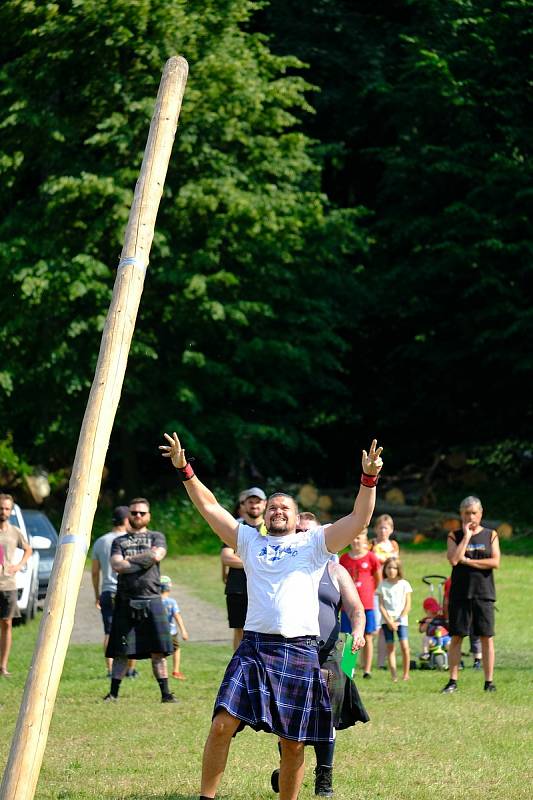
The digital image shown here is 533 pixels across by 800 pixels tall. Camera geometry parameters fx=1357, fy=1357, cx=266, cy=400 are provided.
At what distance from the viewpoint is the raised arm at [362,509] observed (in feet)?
21.2

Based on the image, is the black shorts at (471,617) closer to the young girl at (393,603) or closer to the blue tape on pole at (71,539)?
the young girl at (393,603)

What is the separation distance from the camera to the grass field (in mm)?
7934

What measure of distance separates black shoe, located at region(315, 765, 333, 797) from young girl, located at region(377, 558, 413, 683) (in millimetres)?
5631

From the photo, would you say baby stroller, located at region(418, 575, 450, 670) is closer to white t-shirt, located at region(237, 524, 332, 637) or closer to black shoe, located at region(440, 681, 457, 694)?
black shoe, located at region(440, 681, 457, 694)

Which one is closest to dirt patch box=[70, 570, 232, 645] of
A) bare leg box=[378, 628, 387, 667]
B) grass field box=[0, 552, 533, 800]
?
grass field box=[0, 552, 533, 800]

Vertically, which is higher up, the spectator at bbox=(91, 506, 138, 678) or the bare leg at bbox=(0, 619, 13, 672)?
the spectator at bbox=(91, 506, 138, 678)

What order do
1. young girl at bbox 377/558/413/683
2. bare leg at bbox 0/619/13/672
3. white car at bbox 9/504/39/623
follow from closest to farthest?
bare leg at bbox 0/619/13/672
young girl at bbox 377/558/413/683
white car at bbox 9/504/39/623

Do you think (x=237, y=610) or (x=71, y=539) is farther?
(x=237, y=610)

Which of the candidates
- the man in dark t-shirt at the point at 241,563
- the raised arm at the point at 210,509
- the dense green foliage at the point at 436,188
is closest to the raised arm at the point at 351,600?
the raised arm at the point at 210,509

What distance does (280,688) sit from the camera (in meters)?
6.79

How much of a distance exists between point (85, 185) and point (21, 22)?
14.8 feet

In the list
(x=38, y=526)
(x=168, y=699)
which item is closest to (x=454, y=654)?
(x=168, y=699)

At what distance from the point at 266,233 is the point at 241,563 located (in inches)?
735

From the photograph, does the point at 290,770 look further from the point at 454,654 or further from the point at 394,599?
the point at 394,599
